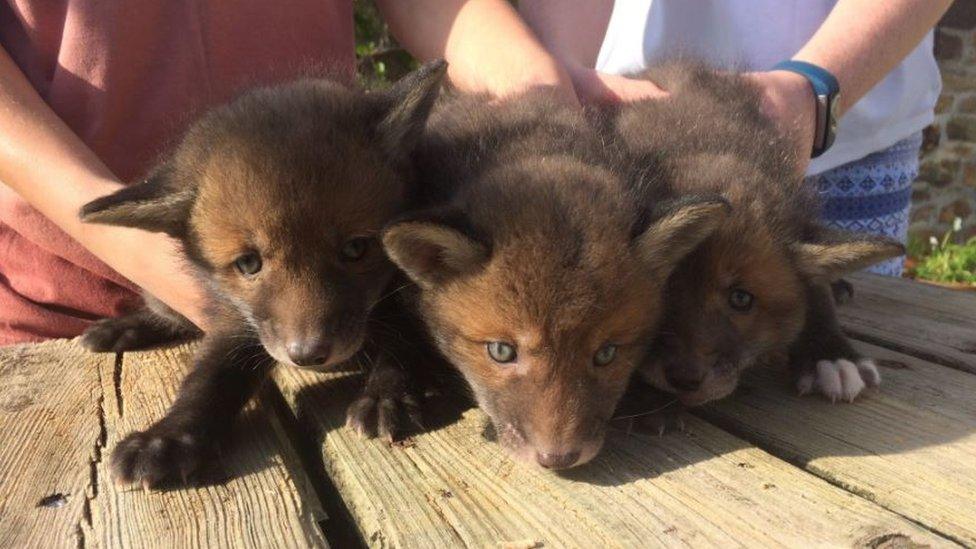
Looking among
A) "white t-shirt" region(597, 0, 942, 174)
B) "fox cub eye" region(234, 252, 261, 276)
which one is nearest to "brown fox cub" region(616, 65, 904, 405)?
"fox cub eye" region(234, 252, 261, 276)

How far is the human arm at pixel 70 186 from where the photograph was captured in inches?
95.2

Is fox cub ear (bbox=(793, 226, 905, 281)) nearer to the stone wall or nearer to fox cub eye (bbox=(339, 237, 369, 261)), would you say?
fox cub eye (bbox=(339, 237, 369, 261))

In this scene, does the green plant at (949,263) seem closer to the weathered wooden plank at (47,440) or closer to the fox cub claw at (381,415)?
the fox cub claw at (381,415)

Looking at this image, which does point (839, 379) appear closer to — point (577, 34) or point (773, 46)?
point (577, 34)

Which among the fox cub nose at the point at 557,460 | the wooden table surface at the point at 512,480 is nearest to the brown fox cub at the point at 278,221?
the wooden table surface at the point at 512,480

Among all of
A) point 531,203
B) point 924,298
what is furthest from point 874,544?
point 924,298

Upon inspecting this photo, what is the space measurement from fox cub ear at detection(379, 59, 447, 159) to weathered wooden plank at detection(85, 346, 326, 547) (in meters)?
0.78

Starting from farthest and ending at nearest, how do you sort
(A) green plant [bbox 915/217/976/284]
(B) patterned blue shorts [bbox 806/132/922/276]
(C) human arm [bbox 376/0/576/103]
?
(A) green plant [bbox 915/217/976/284]
(B) patterned blue shorts [bbox 806/132/922/276]
(C) human arm [bbox 376/0/576/103]

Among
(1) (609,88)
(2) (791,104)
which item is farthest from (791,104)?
(1) (609,88)

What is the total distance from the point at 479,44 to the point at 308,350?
154 centimetres

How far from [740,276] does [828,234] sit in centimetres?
30

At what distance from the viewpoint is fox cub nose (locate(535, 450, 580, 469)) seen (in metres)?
1.69

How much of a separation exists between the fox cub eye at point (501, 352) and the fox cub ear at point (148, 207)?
0.88 meters

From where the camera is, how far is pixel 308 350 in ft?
6.63
